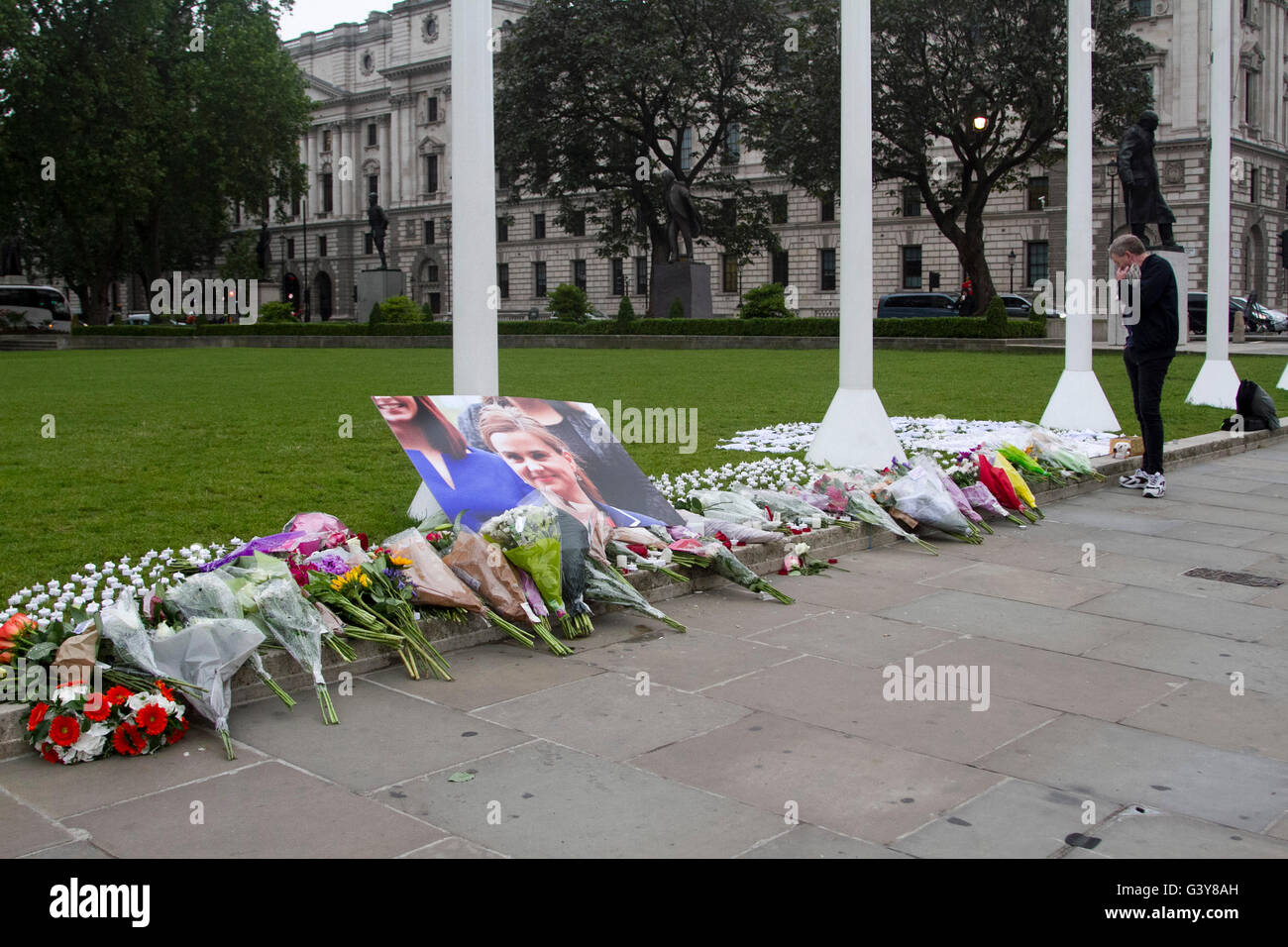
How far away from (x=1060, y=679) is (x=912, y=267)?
2357 inches

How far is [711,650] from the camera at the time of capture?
17.4 ft

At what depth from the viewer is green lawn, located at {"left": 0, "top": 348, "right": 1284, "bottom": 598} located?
726cm

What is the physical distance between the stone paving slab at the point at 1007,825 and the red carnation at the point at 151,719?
234 centimetres

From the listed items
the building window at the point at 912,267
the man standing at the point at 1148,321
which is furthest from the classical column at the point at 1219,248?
the building window at the point at 912,267

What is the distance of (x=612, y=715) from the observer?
4.44 metres

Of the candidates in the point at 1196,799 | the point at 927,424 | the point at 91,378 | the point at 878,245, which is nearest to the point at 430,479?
the point at 1196,799

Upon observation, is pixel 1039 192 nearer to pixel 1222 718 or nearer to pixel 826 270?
pixel 826 270

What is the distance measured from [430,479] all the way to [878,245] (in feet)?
192

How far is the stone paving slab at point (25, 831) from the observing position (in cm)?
331

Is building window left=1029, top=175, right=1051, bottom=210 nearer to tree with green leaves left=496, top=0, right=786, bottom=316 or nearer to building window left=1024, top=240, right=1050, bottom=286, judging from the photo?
building window left=1024, top=240, right=1050, bottom=286

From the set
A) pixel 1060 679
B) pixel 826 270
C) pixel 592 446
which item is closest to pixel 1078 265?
pixel 592 446

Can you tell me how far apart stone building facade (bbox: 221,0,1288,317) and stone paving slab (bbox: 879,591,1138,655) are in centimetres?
2877

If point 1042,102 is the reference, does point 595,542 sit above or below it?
below
